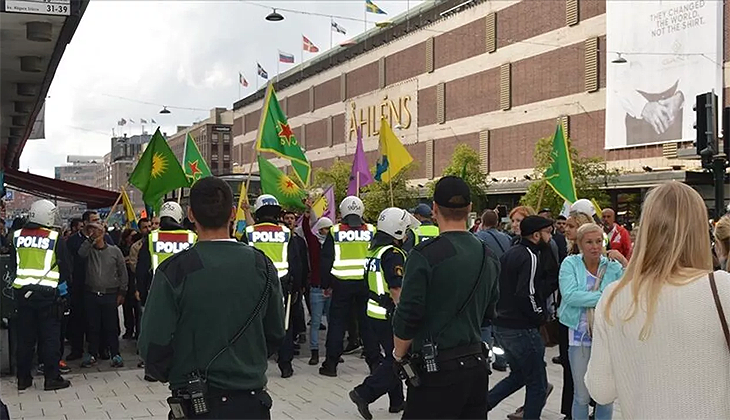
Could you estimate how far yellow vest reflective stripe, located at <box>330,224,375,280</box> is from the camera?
406 inches

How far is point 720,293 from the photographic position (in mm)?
3006

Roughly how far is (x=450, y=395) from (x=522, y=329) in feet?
8.47

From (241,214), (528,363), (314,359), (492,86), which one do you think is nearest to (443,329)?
(528,363)

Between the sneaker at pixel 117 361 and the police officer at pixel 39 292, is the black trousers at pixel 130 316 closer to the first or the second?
the sneaker at pixel 117 361

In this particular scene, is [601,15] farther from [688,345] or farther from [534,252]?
[688,345]

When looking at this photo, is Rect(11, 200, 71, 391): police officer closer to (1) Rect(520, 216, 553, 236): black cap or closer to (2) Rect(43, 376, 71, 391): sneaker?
(2) Rect(43, 376, 71, 391): sneaker

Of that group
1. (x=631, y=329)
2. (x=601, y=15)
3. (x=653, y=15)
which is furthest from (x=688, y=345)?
(x=601, y=15)

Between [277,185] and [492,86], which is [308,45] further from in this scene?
[277,185]

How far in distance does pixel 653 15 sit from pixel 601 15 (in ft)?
13.3

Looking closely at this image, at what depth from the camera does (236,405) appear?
4.04 meters

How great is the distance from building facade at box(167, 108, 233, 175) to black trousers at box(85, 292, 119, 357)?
115 metres

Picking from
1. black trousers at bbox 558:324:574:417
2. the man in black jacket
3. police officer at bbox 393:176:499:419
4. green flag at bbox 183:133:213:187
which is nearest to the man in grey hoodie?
green flag at bbox 183:133:213:187

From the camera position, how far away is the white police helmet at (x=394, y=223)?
7875 millimetres

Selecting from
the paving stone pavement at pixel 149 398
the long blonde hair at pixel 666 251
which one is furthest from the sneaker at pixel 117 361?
the long blonde hair at pixel 666 251
